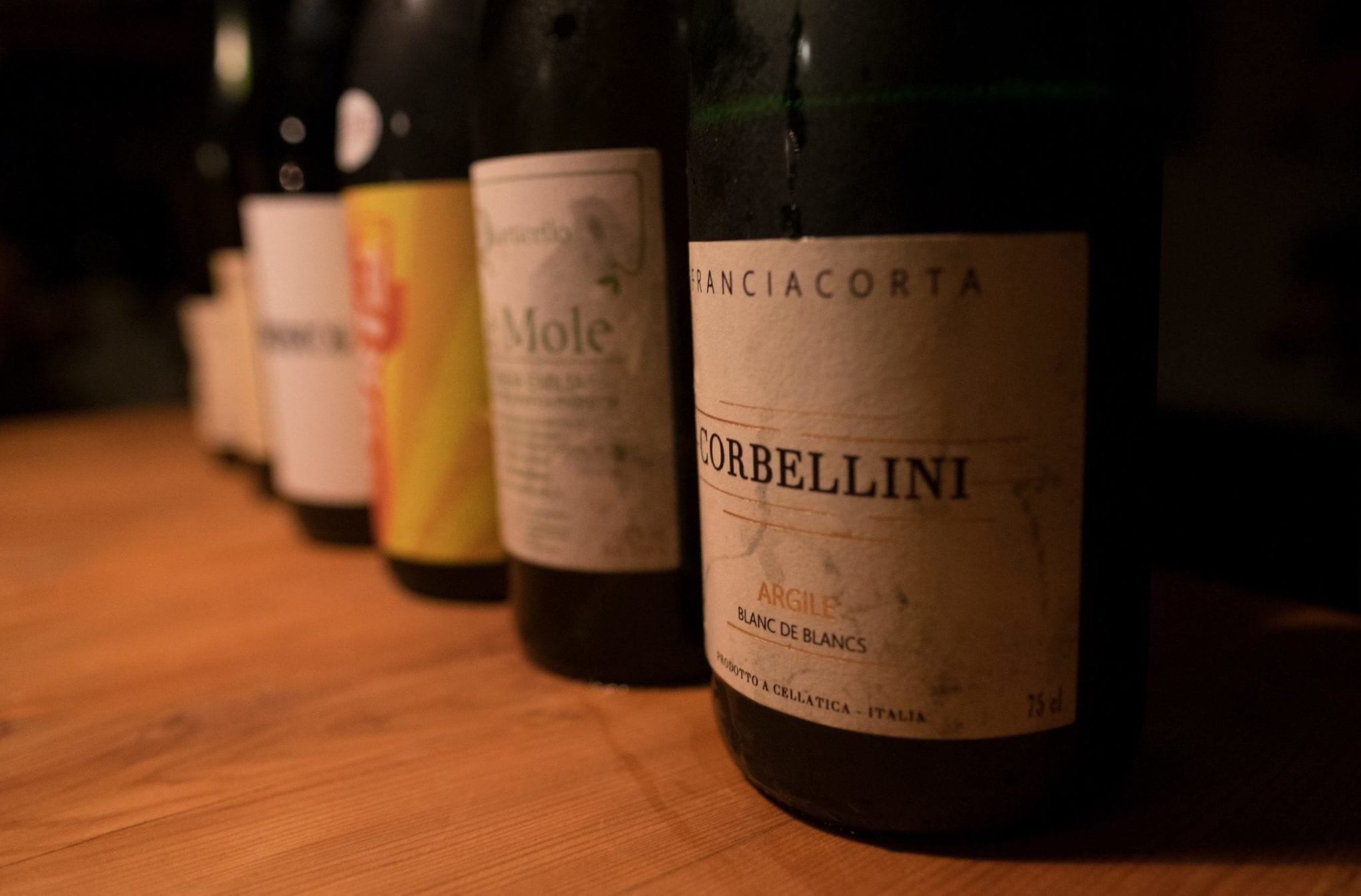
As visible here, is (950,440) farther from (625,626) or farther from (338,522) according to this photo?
(338,522)

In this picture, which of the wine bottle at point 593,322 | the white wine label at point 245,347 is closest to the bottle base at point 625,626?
the wine bottle at point 593,322

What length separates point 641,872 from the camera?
0.91 feet

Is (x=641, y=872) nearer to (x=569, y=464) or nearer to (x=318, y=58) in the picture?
(x=569, y=464)

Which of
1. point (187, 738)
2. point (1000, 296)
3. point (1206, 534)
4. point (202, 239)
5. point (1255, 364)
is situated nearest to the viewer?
point (1000, 296)

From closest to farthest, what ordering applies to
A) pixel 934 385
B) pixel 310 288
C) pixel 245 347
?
pixel 934 385
pixel 310 288
pixel 245 347

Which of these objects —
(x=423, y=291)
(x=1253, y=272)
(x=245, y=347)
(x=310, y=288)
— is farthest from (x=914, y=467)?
(x=1253, y=272)

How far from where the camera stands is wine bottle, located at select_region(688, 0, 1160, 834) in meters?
0.25

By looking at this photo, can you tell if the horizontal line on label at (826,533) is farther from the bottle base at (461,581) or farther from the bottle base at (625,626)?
the bottle base at (461,581)

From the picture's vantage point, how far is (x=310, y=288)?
1.95ft

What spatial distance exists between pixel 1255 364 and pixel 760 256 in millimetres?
768

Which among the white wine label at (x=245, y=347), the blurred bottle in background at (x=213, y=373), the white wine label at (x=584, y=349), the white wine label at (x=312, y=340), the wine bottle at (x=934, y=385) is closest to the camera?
the wine bottle at (x=934, y=385)

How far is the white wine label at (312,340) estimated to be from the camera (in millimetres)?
590

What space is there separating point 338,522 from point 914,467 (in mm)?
458

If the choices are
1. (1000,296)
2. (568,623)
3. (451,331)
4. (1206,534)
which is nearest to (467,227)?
(451,331)
